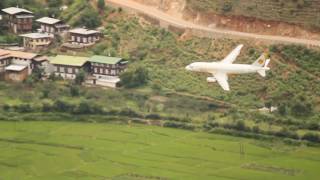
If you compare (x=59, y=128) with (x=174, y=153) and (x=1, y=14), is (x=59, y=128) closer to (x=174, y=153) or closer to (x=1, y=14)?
(x=174, y=153)

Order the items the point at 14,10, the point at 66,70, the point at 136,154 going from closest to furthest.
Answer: the point at 136,154 < the point at 66,70 < the point at 14,10

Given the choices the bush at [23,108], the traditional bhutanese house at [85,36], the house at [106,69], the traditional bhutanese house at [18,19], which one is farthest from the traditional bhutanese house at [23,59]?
the bush at [23,108]

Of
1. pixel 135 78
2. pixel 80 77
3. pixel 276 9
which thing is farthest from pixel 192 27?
pixel 80 77

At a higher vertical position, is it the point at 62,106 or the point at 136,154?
the point at 62,106

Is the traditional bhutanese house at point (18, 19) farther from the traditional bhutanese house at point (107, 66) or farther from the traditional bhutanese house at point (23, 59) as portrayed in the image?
the traditional bhutanese house at point (107, 66)

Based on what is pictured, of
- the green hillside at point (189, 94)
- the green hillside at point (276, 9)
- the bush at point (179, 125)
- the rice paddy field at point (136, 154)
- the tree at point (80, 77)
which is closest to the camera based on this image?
the rice paddy field at point (136, 154)

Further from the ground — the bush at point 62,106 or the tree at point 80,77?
the tree at point 80,77

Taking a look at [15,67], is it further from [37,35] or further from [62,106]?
[62,106]
